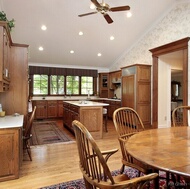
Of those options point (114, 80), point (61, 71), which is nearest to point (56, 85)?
point (61, 71)

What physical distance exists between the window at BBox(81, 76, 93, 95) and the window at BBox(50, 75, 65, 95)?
3.23ft

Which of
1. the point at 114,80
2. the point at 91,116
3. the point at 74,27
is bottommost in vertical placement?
the point at 91,116

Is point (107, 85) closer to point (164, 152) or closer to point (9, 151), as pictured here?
point (9, 151)

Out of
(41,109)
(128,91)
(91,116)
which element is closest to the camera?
(91,116)

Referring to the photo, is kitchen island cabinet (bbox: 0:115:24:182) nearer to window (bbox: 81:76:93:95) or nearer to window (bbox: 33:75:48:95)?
window (bbox: 33:75:48:95)

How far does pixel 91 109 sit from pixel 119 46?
351 centimetres

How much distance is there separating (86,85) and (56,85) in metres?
1.47

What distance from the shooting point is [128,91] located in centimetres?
582

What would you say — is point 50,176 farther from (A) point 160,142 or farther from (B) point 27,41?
(B) point 27,41

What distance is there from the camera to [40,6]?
452cm

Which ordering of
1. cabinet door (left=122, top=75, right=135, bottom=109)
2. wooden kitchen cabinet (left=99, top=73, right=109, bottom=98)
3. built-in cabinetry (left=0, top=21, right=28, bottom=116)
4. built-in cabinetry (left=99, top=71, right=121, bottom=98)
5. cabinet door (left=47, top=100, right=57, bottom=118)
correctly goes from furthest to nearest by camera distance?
1. wooden kitchen cabinet (left=99, top=73, right=109, bottom=98)
2. built-in cabinetry (left=99, top=71, right=121, bottom=98)
3. cabinet door (left=47, top=100, right=57, bottom=118)
4. cabinet door (left=122, top=75, right=135, bottom=109)
5. built-in cabinetry (left=0, top=21, right=28, bottom=116)

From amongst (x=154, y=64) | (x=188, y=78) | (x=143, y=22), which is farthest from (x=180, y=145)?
(x=143, y=22)

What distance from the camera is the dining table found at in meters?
1.01

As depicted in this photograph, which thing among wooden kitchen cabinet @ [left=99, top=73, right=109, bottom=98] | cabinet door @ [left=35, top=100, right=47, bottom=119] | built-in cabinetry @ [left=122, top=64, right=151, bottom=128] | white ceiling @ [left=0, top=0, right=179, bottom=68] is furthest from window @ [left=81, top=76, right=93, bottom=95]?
built-in cabinetry @ [left=122, top=64, right=151, bottom=128]
